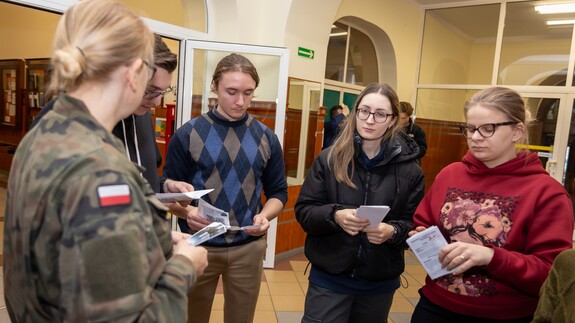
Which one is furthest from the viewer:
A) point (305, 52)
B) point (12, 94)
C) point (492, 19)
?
point (12, 94)

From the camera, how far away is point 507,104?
4.57 feet

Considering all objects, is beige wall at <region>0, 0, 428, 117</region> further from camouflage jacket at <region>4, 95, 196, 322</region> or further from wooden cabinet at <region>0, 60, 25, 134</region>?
camouflage jacket at <region>4, 95, 196, 322</region>

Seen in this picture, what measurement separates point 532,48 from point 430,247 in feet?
19.0

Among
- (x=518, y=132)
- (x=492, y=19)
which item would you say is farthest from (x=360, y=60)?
(x=518, y=132)

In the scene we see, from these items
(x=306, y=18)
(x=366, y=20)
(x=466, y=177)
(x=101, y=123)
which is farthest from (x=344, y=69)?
(x=101, y=123)

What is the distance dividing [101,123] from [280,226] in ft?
11.9

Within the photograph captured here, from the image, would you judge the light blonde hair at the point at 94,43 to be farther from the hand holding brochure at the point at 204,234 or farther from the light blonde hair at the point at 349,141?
the light blonde hair at the point at 349,141

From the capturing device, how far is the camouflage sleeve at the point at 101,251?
26.5 inches

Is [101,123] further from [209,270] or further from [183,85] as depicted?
[183,85]

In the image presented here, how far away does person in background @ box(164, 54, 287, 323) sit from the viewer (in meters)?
1.80

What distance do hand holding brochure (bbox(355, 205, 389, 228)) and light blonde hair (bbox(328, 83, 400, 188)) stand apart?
0.20m

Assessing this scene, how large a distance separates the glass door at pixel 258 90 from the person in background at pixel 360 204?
2.14 m

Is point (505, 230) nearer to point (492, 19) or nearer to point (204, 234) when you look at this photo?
point (204, 234)

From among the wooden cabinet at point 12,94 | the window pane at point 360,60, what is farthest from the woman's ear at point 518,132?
the wooden cabinet at point 12,94
